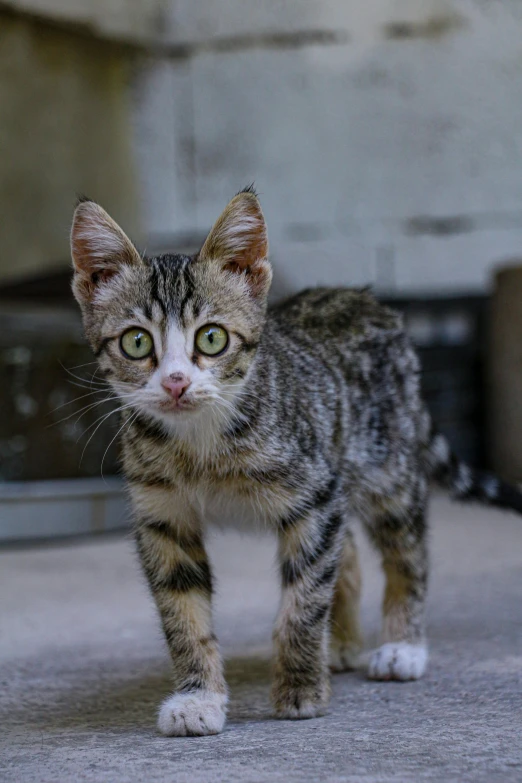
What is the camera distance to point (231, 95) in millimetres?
6285

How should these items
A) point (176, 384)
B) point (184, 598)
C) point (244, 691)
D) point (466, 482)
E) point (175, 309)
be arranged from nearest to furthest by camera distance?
point (176, 384)
point (175, 309)
point (184, 598)
point (244, 691)
point (466, 482)

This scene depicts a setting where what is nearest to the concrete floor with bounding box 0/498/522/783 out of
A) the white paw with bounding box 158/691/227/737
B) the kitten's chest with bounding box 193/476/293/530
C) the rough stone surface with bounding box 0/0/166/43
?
the white paw with bounding box 158/691/227/737

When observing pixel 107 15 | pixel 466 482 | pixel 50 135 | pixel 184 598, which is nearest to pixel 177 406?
pixel 184 598

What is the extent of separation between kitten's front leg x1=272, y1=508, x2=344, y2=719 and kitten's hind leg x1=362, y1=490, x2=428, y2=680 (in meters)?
0.38

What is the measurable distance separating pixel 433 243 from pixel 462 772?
16.8 ft

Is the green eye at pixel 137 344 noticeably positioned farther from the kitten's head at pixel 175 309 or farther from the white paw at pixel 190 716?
the white paw at pixel 190 716

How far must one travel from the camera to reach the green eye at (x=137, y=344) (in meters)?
1.82

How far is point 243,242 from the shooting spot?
200 centimetres

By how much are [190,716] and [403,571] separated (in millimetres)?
792

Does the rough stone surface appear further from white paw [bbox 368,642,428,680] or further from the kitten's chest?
white paw [bbox 368,642,428,680]

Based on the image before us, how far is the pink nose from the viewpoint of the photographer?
1715mm

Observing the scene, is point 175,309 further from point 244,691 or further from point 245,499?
point 244,691

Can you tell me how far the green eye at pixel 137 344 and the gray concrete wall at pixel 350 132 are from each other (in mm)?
4295

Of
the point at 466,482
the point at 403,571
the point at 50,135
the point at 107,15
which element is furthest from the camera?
the point at 107,15
